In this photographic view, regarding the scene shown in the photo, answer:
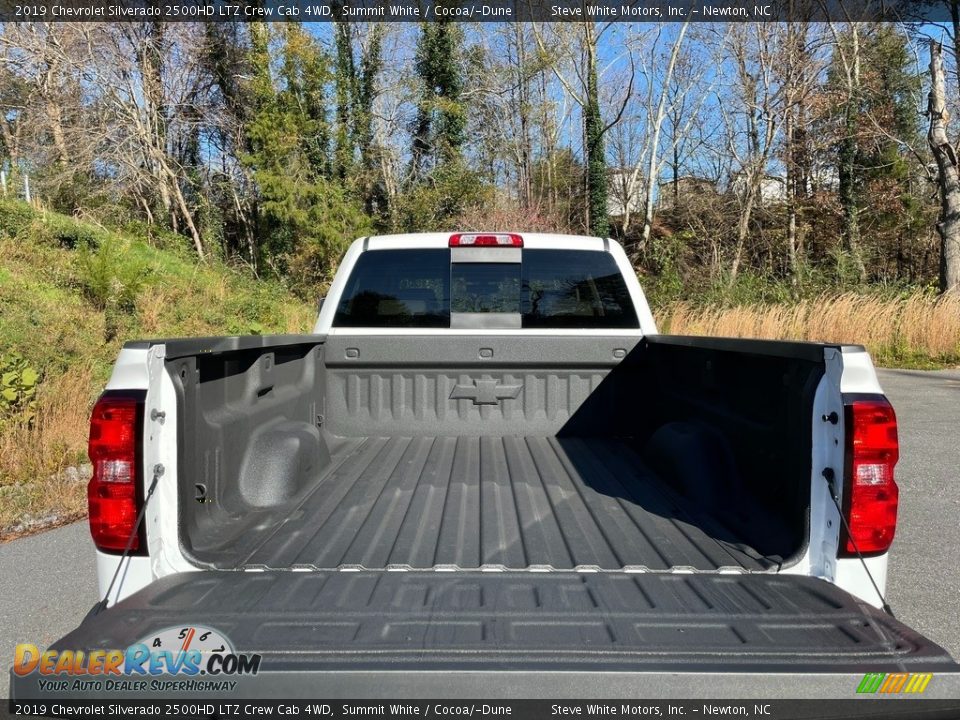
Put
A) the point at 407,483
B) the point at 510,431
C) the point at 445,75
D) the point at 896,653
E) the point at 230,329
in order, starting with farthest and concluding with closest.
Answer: the point at 445,75 < the point at 230,329 < the point at 510,431 < the point at 407,483 < the point at 896,653

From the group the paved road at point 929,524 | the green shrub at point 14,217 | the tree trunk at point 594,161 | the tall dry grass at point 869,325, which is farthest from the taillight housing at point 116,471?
the tree trunk at point 594,161

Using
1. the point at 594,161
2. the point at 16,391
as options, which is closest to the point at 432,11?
the point at 594,161

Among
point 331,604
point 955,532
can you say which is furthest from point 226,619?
point 955,532

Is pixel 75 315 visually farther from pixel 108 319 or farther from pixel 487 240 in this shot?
pixel 487 240

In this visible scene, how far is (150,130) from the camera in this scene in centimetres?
2047

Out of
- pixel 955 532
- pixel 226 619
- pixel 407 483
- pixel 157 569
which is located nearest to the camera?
pixel 226 619

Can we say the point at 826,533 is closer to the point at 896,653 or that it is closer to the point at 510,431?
the point at 896,653

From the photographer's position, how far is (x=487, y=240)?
3.80 metres

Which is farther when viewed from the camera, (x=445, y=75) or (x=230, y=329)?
(x=445, y=75)

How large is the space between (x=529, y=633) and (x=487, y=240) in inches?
104

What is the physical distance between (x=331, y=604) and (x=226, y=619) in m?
0.27

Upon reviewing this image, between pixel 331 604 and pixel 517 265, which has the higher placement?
pixel 517 265

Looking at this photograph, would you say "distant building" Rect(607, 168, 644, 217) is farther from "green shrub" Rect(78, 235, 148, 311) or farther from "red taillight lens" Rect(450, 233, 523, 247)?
"red taillight lens" Rect(450, 233, 523, 247)

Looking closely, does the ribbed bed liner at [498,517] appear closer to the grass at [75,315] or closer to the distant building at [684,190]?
the grass at [75,315]
